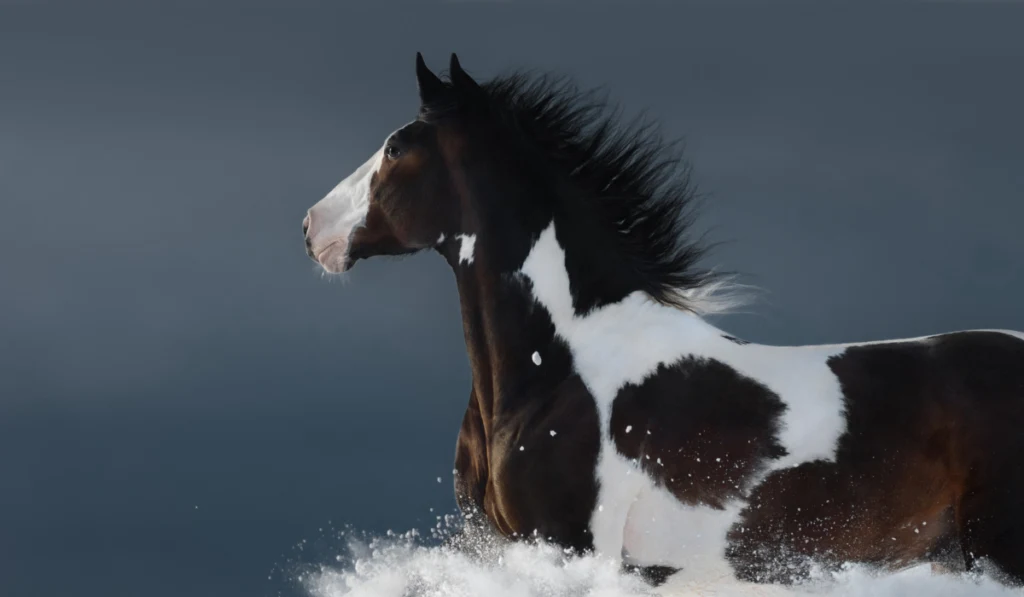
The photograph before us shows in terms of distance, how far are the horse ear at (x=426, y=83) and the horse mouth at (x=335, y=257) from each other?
2.02 feet

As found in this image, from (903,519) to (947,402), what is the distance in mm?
402

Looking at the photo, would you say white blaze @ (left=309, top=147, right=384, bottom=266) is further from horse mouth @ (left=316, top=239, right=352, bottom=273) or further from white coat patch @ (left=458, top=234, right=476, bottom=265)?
white coat patch @ (left=458, top=234, right=476, bottom=265)

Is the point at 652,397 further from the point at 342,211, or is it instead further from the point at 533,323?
the point at 342,211

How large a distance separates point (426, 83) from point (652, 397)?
1.42 m

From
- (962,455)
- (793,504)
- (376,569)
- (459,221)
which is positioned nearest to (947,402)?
(962,455)

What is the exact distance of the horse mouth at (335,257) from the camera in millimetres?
4570

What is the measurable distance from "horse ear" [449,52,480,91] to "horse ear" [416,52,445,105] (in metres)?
0.06

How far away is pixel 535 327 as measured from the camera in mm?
4250

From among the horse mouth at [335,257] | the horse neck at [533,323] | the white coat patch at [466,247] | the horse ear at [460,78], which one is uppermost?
the horse ear at [460,78]

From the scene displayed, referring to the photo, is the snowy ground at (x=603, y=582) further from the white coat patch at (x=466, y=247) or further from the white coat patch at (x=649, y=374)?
the white coat patch at (x=466, y=247)

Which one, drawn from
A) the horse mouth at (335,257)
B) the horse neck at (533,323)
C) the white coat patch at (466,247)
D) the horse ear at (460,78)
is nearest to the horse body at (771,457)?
the horse neck at (533,323)

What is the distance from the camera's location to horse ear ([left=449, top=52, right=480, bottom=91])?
4410 millimetres

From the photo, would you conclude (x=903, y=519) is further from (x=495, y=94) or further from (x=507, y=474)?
(x=495, y=94)

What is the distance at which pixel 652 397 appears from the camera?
13.3ft
